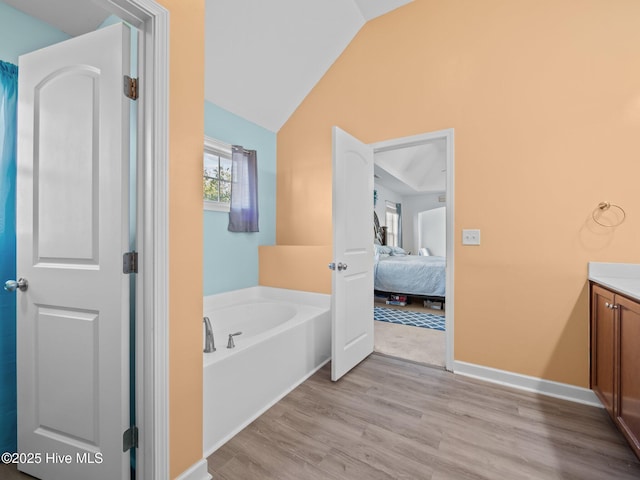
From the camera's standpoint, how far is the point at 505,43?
2244mm

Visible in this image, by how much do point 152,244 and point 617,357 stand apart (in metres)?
2.33

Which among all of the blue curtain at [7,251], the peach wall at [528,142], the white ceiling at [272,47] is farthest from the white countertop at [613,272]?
the blue curtain at [7,251]

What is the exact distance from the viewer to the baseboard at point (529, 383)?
1.99m

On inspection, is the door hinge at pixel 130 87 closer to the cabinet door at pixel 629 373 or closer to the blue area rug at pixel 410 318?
the cabinet door at pixel 629 373

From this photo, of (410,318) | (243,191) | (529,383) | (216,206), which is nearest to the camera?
(529,383)

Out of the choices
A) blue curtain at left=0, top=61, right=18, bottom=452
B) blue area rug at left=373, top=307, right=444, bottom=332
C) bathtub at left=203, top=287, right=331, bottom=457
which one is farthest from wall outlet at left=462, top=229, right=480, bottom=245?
blue curtain at left=0, top=61, right=18, bottom=452

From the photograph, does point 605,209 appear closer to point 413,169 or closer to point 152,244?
point 152,244

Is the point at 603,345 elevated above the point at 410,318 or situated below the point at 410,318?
above

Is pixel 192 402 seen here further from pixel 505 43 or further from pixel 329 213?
pixel 505 43

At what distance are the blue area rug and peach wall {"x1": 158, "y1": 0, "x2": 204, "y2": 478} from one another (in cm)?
300

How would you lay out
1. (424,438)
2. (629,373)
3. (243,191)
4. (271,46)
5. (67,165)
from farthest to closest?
(243,191) < (271,46) < (424,438) < (629,373) < (67,165)

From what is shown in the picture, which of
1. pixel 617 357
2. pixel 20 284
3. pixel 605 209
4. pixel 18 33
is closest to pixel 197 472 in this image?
pixel 20 284

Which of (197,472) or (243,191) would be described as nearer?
(197,472)

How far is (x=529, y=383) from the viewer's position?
2145 millimetres
